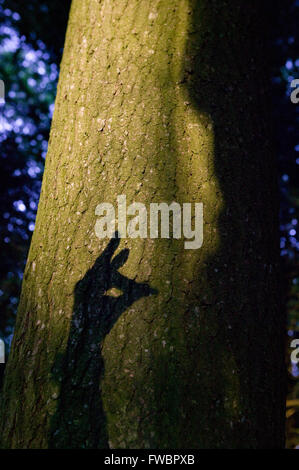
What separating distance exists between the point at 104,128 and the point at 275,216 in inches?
29.3

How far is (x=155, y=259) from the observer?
3.89 feet

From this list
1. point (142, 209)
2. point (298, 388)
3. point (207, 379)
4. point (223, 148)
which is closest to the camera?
point (207, 379)

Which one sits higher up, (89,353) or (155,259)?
(155,259)

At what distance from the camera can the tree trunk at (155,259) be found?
41.8 inches

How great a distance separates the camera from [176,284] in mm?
1162

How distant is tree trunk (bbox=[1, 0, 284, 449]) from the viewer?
1.06 m

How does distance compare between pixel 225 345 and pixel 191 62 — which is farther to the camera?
pixel 191 62

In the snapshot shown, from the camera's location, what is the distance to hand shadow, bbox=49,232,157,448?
1.04 metres

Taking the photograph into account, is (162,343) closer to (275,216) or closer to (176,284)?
(176,284)

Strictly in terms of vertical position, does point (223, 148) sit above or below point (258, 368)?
above

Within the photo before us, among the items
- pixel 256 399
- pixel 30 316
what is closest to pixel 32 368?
pixel 30 316

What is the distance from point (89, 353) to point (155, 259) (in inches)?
13.8

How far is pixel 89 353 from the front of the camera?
1115mm

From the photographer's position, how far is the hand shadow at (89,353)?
104cm
